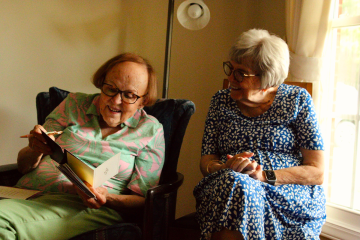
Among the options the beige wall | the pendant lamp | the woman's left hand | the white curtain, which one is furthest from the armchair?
the white curtain

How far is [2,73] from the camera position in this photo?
1971 millimetres

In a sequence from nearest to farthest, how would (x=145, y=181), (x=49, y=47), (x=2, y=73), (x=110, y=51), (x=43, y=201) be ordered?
(x=43, y=201)
(x=145, y=181)
(x=2, y=73)
(x=49, y=47)
(x=110, y=51)

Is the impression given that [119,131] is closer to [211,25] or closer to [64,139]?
[64,139]

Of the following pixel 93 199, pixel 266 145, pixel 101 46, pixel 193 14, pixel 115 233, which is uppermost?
pixel 193 14

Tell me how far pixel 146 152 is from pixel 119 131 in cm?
16

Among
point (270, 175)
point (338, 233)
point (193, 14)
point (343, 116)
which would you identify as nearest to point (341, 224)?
point (338, 233)

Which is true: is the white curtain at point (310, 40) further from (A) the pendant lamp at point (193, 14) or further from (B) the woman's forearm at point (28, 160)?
(B) the woman's forearm at point (28, 160)

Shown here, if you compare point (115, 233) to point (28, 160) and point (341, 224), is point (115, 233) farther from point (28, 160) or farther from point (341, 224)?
point (341, 224)

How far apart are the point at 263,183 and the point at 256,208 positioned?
0.19 m

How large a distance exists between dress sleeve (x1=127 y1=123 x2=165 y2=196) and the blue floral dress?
9.0 inches

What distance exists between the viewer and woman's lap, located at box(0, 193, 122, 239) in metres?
1.13

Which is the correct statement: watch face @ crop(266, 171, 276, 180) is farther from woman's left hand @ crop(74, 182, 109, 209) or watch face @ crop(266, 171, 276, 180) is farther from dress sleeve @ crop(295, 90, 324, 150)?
woman's left hand @ crop(74, 182, 109, 209)

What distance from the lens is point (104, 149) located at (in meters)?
1.46

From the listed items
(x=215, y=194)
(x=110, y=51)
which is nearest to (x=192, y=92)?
(x=110, y=51)
